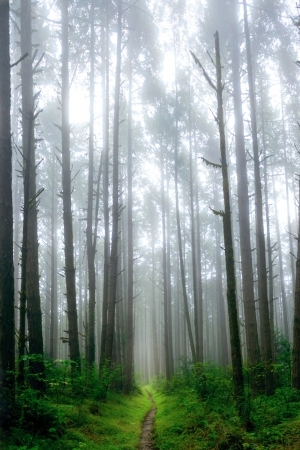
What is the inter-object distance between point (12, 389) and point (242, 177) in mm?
7878

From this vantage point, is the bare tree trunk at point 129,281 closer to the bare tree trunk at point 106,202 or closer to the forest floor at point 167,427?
the bare tree trunk at point 106,202

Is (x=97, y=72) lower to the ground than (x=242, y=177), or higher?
higher

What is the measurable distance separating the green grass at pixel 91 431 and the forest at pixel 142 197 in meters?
0.05

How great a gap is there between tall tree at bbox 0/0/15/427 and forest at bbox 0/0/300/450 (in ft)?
0.07

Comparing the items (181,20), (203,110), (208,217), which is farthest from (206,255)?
(181,20)

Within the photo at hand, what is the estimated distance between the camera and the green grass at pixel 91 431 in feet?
18.1

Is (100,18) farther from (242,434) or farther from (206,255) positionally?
(206,255)

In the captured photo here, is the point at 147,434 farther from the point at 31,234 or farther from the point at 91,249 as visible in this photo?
the point at 91,249

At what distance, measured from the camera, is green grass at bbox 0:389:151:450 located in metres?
5.52

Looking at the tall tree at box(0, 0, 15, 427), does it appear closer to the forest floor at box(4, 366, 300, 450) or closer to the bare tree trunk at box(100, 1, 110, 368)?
the forest floor at box(4, 366, 300, 450)

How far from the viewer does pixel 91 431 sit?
7738 millimetres

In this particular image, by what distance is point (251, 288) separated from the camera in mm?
10234

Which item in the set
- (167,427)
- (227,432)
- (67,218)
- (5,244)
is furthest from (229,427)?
(67,218)

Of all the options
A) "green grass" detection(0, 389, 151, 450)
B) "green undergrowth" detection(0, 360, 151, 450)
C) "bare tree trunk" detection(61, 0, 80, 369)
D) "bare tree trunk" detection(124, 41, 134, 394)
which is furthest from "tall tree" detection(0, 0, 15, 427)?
"bare tree trunk" detection(124, 41, 134, 394)
